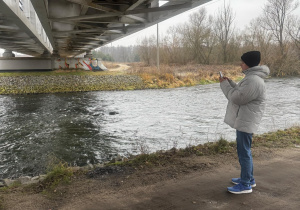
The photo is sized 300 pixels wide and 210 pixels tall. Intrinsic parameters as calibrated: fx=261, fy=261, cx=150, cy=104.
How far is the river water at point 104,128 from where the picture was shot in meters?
7.75

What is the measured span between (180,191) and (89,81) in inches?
983

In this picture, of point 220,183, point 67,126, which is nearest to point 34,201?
point 220,183

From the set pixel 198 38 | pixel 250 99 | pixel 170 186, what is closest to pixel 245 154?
pixel 250 99

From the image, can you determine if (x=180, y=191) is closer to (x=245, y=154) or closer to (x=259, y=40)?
(x=245, y=154)

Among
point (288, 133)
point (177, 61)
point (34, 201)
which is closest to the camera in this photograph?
point (34, 201)

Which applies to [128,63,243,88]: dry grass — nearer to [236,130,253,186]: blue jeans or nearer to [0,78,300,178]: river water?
[0,78,300,178]: river water

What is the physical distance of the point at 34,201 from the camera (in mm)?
3734

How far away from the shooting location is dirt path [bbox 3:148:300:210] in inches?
140

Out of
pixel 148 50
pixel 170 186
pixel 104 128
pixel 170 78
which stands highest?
pixel 148 50

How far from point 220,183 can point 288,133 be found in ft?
13.7

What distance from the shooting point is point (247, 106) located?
3725 millimetres

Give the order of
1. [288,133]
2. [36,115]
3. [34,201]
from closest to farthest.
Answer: [34,201] < [288,133] < [36,115]

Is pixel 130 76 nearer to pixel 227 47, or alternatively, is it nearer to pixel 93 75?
pixel 93 75

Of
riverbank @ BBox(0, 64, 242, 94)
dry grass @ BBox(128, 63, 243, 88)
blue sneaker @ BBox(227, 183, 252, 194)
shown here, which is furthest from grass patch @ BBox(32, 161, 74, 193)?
A: dry grass @ BBox(128, 63, 243, 88)
